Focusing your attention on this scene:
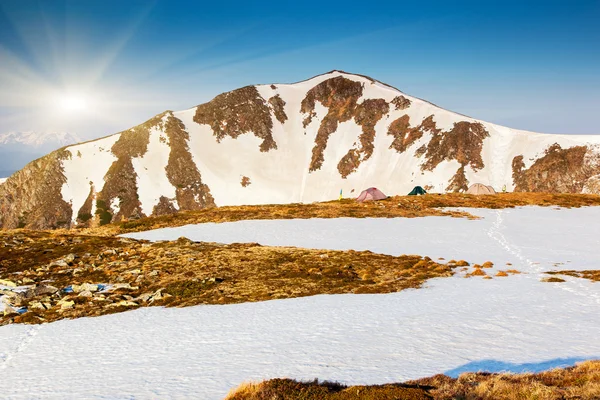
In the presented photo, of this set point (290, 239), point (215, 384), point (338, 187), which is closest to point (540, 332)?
point (215, 384)

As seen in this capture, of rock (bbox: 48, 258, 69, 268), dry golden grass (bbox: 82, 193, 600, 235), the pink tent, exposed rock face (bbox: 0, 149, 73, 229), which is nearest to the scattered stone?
rock (bbox: 48, 258, 69, 268)

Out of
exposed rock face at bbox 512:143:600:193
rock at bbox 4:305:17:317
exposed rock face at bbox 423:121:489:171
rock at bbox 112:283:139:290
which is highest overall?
exposed rock face at bbox 423:121:489:171

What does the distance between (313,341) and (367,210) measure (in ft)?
139

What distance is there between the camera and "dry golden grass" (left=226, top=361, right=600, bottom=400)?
930cm

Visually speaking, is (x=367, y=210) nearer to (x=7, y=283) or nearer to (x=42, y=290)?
(x=42, y=290)

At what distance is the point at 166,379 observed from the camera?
501 inches

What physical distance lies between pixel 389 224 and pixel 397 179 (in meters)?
135

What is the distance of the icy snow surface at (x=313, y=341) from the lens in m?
12.7

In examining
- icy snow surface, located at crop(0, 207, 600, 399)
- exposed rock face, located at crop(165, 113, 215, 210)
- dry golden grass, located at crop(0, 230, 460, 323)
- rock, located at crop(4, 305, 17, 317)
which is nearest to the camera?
icy snow surface, located at crop(0, 207, 600, 399)

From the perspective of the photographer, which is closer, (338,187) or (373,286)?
(373,286)

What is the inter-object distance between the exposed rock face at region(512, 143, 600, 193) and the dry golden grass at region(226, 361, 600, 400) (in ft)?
480

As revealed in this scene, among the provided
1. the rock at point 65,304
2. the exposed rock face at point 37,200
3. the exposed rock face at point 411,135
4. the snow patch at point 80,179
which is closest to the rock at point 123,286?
the rock at point 65,304

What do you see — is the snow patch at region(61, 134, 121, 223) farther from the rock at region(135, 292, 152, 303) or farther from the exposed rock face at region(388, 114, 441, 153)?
the rock at region(135, 292, 152, 303)

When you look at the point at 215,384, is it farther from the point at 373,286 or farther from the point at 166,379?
the point at 373,286
